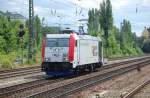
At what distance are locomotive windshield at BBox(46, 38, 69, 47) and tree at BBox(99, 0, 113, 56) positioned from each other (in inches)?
2525

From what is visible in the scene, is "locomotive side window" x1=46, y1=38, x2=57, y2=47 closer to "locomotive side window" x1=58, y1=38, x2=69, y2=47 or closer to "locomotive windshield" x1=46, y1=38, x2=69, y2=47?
"locomotive windshield" x1=46, y1=38, x2=69, y2=47

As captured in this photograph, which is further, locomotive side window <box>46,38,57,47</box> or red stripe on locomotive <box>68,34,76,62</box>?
locomotive side window <box>46,38,57,47</box>

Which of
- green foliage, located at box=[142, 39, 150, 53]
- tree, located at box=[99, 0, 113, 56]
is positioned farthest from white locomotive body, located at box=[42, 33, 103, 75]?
green foliage, located at box=[142, 39, 150, 53]

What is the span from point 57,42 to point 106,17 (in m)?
67.3

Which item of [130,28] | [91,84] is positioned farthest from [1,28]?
[130,28]

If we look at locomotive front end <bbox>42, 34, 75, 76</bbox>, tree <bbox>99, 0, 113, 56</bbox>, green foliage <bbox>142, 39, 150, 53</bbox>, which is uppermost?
tree <bbox>99, 0, 113, 56</bbox>

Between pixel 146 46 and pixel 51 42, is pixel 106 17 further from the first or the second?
pixel 51 42

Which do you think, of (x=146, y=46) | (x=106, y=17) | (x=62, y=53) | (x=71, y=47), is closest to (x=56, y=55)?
(x=62, y=53)

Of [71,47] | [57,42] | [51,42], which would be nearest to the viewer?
[71,47]

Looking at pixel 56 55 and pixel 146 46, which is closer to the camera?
pixel 56 55

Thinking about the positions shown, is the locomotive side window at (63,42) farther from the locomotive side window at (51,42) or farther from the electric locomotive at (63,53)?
the locomotive side window at (51,42)

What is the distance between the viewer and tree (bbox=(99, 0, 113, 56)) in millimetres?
96688

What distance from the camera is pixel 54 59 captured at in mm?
30641

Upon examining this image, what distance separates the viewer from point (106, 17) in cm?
9781
